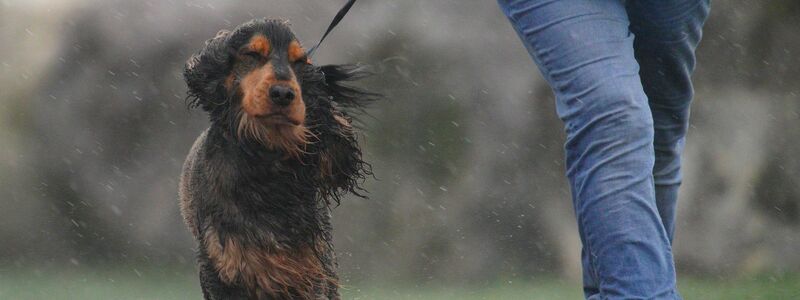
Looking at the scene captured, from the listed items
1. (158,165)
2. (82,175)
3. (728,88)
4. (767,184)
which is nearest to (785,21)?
(728,88)

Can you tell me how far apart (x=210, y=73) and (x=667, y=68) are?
1271mm

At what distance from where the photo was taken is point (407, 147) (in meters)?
6.32

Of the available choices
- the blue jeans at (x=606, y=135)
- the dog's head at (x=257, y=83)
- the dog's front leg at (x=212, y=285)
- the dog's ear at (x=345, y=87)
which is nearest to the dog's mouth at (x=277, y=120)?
the dog's head at (x=257, y=83)

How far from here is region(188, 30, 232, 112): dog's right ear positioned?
323 centimetres

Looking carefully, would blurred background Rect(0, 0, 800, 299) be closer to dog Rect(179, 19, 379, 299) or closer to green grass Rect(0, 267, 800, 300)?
green grass Rect(0, 267, 800, 300)

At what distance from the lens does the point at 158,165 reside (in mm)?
6379

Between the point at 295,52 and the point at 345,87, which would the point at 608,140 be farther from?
the point at 345,87

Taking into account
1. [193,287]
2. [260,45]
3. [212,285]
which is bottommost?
[212,285]

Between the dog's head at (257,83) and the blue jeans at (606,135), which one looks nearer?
the blue jeans at (606,135)

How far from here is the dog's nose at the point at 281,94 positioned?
2.97 m

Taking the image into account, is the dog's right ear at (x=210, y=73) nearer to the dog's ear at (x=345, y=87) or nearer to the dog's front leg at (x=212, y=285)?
the dog's ear at (x=345, y=87)

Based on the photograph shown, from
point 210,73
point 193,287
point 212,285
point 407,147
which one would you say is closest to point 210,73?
point 210,73

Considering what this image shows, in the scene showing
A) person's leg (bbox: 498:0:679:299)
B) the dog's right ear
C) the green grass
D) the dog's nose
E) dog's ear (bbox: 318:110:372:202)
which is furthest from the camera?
the green grass

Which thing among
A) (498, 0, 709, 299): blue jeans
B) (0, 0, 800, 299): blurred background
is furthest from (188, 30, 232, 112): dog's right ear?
(0, 0, 800, 299): blurred background
